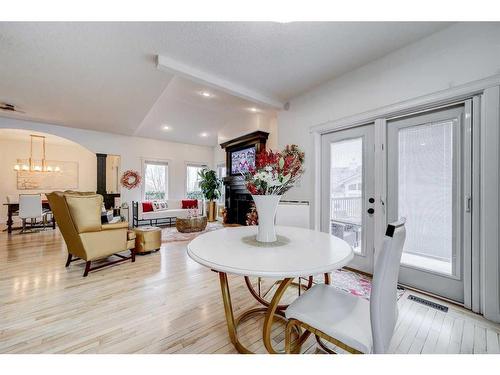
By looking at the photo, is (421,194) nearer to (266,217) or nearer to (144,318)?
(266,217)

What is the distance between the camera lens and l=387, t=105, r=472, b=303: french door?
Result: 1.88 metres

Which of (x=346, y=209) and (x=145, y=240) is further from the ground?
(x=346, y=209)

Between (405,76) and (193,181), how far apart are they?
21.6 feet

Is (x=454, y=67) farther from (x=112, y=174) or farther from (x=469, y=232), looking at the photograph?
(x=112, y=174)

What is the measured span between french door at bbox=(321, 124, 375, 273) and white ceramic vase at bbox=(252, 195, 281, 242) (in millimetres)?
1649

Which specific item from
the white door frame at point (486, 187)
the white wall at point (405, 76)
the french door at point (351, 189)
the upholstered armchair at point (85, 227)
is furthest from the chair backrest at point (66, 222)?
the white door frame at point (486, 187)

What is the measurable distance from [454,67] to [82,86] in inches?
186

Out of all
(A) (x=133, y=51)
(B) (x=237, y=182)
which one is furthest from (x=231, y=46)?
(B) (x=237, y=182)

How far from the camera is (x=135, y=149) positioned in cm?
623

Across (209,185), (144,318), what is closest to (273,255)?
(144,318)

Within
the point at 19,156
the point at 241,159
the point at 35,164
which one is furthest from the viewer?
the point at 35,164

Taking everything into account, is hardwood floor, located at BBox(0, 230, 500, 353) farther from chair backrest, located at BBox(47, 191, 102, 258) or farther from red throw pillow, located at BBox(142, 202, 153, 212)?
red throw pillow, located at BBox(142, 202, 153, 212)

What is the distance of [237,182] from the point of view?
5855mm
